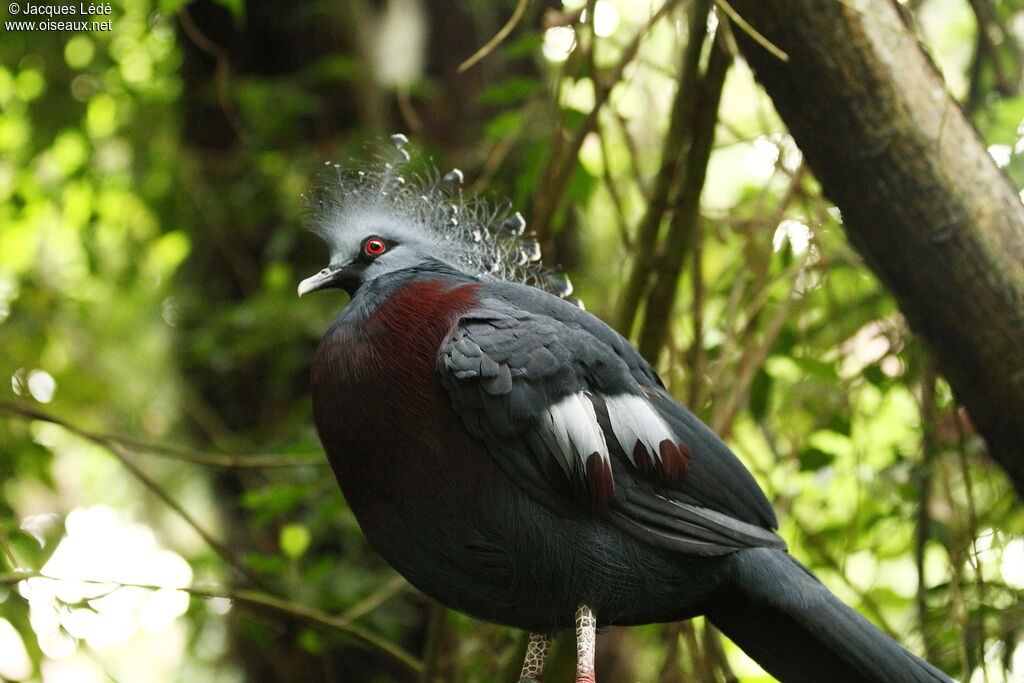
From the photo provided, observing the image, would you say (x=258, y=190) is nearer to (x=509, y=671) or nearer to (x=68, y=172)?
(x=68, y=172)

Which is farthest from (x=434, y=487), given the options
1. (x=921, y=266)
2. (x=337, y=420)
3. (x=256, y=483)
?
(x=256, y=483)

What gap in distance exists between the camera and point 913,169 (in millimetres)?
1989

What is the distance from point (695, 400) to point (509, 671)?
87 centimetres

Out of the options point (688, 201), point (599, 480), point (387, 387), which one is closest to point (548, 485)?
point (599, 480)

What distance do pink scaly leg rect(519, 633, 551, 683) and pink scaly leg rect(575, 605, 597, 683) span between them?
0.24 metres

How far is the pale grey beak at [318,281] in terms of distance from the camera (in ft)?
6.82

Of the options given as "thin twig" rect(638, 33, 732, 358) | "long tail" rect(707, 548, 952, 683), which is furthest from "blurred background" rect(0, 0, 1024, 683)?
"long tail" rect(707, 548, 952, 683)

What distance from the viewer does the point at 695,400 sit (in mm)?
2656

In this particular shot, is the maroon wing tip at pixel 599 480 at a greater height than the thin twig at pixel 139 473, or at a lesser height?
lesser

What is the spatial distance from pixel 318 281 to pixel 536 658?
0.89 metres

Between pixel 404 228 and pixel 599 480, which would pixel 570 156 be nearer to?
pixel 404 228

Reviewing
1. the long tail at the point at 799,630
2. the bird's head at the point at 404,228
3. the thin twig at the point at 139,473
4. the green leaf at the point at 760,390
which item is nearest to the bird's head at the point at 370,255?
the bird's head at the point at 404,228

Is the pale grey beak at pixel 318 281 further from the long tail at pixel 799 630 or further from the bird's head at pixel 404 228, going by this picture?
the long tail at pixel 799 630

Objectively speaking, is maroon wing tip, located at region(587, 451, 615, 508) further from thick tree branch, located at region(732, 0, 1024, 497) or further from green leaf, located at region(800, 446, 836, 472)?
green leaf, located at region(800, 446, 836, 472)
